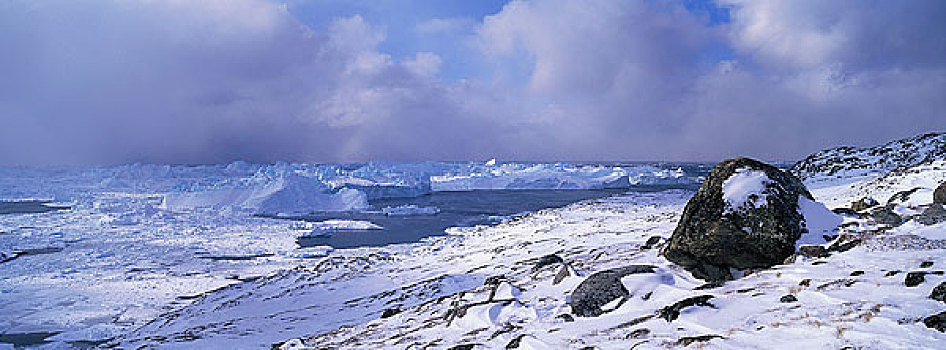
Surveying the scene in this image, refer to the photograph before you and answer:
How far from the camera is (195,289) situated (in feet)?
47.4

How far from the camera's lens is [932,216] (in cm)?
500

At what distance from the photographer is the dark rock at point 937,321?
264 centimetres

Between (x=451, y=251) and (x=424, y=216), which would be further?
(x=424, y=216)

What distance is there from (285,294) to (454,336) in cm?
801

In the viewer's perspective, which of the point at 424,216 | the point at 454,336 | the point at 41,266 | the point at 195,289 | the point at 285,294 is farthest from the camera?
the point at 424,216

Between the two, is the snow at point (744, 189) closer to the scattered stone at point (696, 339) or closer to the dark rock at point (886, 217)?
the dark rock at point (886, 217)

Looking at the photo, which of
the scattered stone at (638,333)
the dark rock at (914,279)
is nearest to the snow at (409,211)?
the scattered stone at (638,333)

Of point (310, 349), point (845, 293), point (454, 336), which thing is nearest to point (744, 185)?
point (845, 293)

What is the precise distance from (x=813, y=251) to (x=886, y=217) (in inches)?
65.2

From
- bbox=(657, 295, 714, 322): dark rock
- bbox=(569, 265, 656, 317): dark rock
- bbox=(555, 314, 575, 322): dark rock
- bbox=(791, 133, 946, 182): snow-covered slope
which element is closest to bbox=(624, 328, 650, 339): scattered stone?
bbox=(657, 295, 714, 322): dark rock

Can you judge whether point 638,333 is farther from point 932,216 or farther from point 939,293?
point 932,216

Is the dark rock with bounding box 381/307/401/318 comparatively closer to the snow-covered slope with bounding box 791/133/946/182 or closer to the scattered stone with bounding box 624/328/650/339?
the scattered stone with bounding box 624/328/650/339

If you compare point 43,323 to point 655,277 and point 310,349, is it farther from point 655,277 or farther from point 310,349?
point 655,277

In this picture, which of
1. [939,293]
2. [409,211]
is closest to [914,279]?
[939,293]
